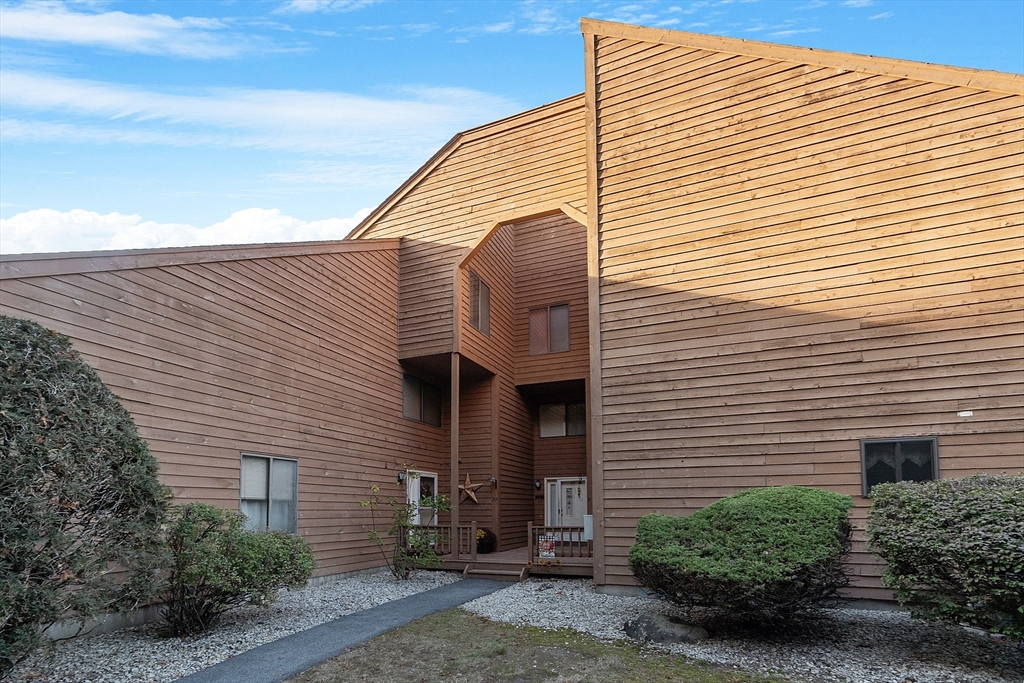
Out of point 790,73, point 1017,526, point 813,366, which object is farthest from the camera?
point 790,73

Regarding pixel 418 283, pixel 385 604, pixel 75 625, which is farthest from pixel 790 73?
pixel 75 625

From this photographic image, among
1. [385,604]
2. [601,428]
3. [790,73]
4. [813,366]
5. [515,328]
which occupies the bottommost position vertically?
[385,604]

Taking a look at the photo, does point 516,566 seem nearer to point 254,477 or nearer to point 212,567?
point 254,477

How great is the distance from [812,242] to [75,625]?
964cm

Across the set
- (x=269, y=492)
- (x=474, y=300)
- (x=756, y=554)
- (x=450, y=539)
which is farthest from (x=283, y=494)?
(x=756, y=554)

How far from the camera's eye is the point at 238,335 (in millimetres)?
10188

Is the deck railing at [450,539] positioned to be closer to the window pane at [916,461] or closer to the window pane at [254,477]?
the window pane at [254,477]

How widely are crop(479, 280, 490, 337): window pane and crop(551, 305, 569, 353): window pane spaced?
6.94 ft

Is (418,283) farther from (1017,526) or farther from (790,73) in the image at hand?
(1017,526)

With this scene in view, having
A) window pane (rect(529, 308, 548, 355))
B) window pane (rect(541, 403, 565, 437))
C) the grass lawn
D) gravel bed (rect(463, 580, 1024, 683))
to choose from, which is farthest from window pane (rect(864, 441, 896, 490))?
window pane (rect(541, 403, 565, 437))

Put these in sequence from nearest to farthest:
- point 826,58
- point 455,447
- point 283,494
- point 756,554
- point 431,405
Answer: point 756,554 < point 826,58 < point 283,494 < point 455,447 < point 431,405

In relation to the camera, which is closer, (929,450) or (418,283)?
(929,450)

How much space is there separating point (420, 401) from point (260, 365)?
5.68 meters

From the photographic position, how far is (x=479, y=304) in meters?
15.8
